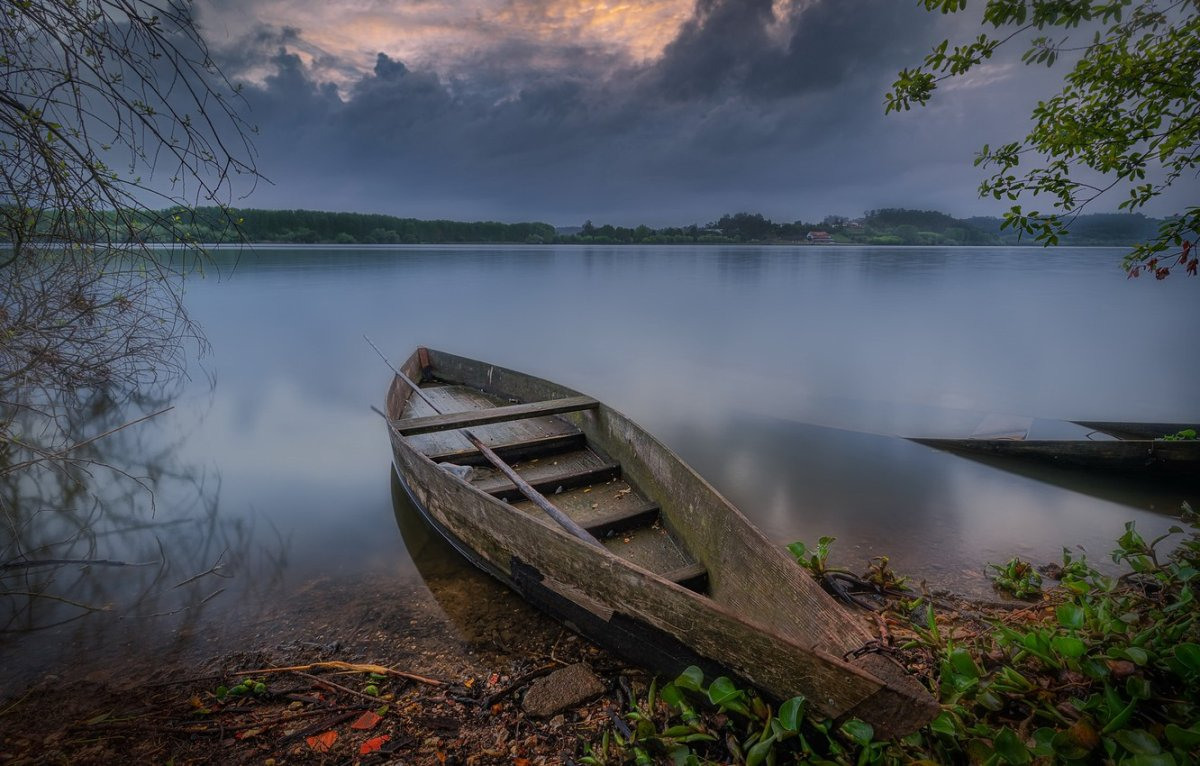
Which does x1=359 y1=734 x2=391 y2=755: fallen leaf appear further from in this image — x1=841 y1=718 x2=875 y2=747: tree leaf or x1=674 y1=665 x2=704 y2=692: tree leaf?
x1=841 y1=718 x2=875 y2=747: tree leaf

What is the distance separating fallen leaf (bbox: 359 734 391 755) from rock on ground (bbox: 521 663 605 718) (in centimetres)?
72

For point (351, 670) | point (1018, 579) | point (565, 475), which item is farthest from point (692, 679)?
point (1018, 579)

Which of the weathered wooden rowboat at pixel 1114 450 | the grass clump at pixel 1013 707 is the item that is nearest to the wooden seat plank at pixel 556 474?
the grass clump at pixel 1013 707

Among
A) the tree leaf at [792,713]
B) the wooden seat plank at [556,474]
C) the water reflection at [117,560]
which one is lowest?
the water reflection at [117,560]

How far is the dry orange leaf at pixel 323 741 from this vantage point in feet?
8.82

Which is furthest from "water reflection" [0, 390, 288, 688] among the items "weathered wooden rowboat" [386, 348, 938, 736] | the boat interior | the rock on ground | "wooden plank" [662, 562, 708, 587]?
"wooden plank" [662, 562, 708, 587]

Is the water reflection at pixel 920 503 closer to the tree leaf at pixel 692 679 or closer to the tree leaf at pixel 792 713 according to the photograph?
the tree leaf at pixel 692 679

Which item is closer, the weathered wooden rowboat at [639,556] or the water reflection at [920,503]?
the weathered wooden rowboat at [639,556]

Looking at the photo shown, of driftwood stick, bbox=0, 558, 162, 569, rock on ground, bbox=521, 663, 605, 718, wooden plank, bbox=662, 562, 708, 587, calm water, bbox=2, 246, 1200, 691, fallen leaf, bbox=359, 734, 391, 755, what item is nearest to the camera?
fallen leaf, bbox=359, 734, 391, 755

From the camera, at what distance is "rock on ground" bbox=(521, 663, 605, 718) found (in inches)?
114

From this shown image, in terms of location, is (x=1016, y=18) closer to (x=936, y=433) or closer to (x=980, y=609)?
(x=980, y=609)

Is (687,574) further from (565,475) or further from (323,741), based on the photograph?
(323,741)

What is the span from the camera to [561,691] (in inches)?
118

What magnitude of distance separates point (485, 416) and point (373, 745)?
3.28m
